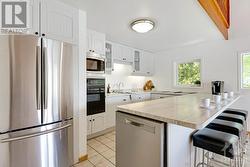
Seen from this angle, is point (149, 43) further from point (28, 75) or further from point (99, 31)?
point (28, 75)

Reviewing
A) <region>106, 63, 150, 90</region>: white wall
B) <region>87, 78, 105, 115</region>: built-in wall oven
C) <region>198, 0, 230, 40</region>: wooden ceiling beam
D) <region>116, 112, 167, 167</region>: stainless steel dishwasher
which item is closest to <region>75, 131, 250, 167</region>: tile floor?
<region>87, 78, 105, 115</region>: built-in wall oven

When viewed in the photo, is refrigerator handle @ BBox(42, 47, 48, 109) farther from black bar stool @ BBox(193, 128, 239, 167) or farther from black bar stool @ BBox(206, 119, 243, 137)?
black bar stool @ BBox(206, 119, 243, 137)

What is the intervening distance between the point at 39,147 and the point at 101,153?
113 cm

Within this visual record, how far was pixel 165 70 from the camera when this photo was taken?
4.81 metres

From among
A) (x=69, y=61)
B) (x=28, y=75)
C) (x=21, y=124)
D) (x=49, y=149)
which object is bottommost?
(x=49, y=149)

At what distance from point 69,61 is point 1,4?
3.05 feet

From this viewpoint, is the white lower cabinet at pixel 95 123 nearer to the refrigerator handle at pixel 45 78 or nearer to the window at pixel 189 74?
the refrigerator handle at pixel 45 78

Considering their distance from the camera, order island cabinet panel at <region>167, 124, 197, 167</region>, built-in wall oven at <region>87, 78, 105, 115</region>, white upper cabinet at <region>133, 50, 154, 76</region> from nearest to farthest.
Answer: island cabinet panel at <region>167, 124, 197, 167</region> < built-in wall oven at <region>87, 78, 105, 115</region> < white upper cabinet at <region>133, 50, 154, 76</region>

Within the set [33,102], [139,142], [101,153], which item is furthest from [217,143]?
[33,102]

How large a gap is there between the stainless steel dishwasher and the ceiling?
66.6 inches

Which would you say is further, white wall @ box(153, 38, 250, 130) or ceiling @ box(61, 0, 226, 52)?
white wall @ box(153, 38, 250, 130)

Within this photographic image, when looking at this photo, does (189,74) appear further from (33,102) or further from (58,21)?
(33,102)

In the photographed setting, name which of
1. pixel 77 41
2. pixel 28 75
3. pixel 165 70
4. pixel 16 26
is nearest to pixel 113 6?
pixel 77 41

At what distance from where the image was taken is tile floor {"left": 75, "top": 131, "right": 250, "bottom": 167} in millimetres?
2115
